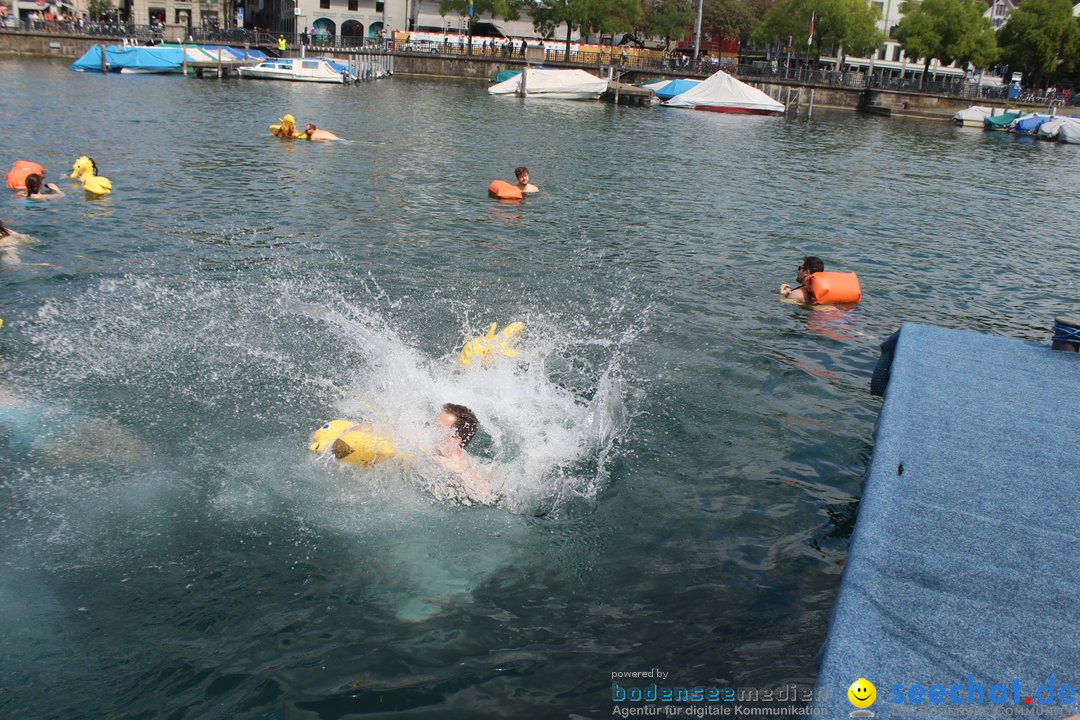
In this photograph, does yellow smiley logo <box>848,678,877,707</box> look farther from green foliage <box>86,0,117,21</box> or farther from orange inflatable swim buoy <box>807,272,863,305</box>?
green foliage <box>86,0,117,21</box>

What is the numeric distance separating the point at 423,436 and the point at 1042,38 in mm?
82690

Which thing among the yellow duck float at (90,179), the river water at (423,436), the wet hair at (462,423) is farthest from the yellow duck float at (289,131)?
the wet hair at (462,423)

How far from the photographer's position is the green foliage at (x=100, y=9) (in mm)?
72250

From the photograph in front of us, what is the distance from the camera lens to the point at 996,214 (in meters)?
23.3

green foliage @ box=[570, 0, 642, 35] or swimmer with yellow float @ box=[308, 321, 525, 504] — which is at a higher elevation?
green foliage @ box=[570, 0, 642, 35]

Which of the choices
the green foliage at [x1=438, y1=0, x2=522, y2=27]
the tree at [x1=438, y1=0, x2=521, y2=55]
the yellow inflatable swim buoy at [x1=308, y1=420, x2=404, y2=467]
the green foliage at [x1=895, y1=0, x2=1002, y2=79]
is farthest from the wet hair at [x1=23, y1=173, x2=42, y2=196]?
the green foliage at [x1=895, y1=0, x2=1002, y2=79]

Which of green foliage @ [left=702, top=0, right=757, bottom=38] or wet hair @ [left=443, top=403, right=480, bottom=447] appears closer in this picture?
wet hair @ [left=443, top=403, right=480, bottom=447]

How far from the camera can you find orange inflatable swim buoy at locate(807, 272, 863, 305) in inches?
516

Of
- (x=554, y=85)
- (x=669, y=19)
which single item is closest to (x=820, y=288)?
(x=554, y=85)

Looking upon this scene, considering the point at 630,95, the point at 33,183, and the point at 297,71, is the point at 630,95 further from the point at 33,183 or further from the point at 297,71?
the point at 33,183

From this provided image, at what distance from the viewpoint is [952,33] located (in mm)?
71375

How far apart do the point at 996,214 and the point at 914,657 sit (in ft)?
74.6

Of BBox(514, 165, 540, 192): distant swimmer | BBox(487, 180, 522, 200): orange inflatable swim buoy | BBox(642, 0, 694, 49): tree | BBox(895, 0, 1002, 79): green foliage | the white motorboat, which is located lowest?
BBox(487, 180, 522, 200): orange inflatable swim buoy

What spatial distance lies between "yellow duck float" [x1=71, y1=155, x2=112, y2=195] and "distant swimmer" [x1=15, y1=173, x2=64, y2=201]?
0.57 metres
